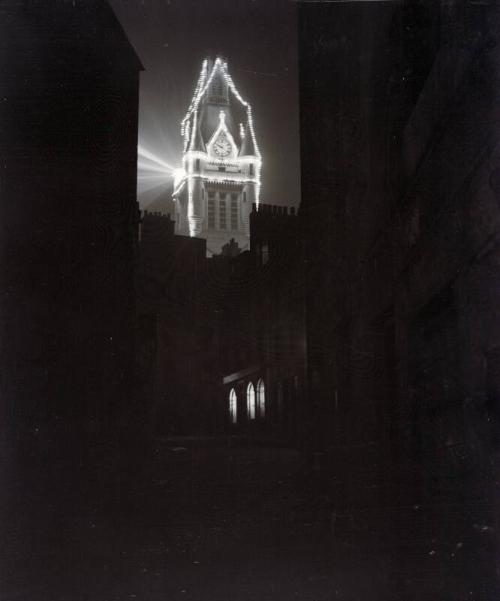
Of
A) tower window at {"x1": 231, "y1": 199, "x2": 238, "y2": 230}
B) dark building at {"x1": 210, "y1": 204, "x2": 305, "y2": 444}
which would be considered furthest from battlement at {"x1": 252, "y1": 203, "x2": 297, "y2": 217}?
tower window at {"x1": 231, "y1": 199, "x2": 238, "y2": 230}

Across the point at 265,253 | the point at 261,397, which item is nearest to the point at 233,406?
the point at 261,397

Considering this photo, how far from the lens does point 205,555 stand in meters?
4.27

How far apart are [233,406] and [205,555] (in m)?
26.2

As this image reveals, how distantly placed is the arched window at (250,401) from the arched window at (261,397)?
749mm

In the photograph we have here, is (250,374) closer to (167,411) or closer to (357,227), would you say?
(167,411)

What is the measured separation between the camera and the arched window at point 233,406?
29.7 metres

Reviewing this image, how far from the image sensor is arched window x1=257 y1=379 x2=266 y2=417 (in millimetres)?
23938

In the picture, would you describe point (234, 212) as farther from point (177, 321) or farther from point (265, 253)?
point (265, 253)

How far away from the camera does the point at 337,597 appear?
10.8ft

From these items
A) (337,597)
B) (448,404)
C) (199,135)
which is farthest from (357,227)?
(199,135)

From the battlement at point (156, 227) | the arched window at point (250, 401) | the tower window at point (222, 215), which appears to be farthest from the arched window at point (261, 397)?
the tower window at point (222, 215)

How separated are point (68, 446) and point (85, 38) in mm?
8453

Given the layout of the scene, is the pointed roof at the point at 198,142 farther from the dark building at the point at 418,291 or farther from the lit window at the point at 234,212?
the dark building at the point at 418,291

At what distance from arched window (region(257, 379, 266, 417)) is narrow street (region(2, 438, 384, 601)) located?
54.8 feet
